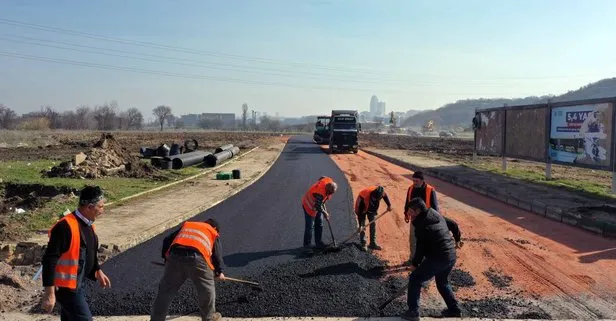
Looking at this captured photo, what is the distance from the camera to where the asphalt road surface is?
23.4ft

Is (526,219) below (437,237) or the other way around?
below

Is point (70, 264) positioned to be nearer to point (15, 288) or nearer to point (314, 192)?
point (15, 288)

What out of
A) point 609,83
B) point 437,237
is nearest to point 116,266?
point 437,237

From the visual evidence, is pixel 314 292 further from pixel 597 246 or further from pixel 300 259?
pixel 597 246

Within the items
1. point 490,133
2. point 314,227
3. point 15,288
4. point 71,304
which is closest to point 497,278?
point 314,227

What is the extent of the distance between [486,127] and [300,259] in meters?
18.8

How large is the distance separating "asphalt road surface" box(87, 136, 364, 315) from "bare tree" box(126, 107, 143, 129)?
377ft

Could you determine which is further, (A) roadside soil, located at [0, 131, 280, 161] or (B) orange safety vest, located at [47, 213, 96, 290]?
(A) roadside soil, located at [0, 131, 280, 161]

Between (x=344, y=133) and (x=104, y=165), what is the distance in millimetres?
18672

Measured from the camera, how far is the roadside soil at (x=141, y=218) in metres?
7.28

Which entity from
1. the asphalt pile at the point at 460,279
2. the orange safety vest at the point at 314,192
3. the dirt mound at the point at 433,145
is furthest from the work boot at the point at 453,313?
the dirt mound at the point at 433,145

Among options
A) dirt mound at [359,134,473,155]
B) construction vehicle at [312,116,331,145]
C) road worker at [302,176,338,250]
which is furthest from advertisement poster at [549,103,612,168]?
construction vehicle at [312,116,331,145]

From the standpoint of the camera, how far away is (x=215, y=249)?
573 centimetres

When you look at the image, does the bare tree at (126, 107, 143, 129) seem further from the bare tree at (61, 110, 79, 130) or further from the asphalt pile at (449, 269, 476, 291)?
the asphalt pile at (449, 269, 476, 291)
